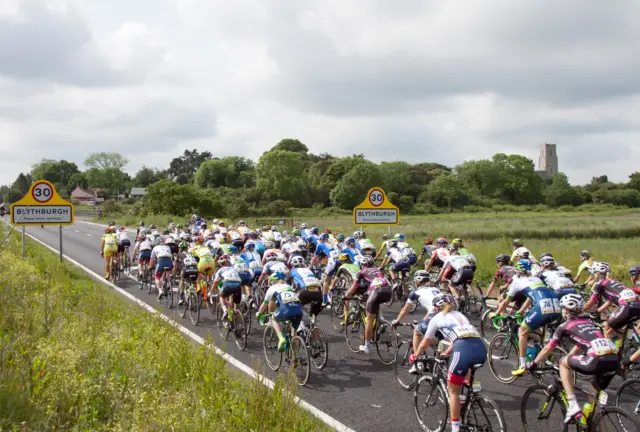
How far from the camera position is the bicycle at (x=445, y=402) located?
602 cm

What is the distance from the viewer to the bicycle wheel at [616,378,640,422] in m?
6.53

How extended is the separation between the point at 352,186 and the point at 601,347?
7832 cm

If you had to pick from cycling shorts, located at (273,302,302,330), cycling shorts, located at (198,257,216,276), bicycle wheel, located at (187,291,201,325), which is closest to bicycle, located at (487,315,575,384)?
cycling shorts, located at (273,302,302,330)

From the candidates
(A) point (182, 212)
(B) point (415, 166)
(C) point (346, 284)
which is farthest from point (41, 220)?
(B) point (415, 166)

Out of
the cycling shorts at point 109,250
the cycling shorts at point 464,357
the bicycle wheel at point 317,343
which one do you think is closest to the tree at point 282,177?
the cycling shorts at point 109,250

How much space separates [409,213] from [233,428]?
76364mm

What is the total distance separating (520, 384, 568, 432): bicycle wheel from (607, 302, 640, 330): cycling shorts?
275 cm

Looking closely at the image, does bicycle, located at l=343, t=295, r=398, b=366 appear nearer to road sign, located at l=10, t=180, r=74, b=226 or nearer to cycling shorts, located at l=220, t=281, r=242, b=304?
cycling shorts, located at l=220, t=281, r=242, b=304

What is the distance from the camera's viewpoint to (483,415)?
604cm

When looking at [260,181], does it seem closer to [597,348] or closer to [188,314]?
[188,314]

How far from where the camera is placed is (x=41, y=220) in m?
17.0

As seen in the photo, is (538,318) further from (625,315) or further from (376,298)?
(376,298)

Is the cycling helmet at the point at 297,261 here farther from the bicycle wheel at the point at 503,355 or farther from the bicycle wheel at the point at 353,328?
the bicycle wheel at the point at 503,355

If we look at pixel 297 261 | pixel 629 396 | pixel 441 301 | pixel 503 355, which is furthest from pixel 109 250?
pixel 629 396
